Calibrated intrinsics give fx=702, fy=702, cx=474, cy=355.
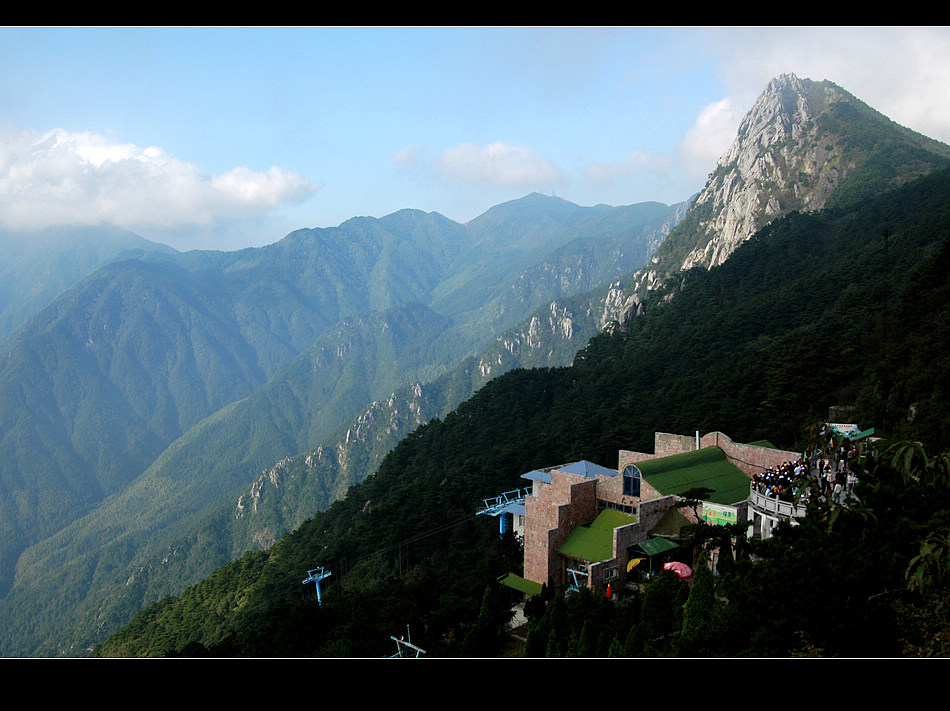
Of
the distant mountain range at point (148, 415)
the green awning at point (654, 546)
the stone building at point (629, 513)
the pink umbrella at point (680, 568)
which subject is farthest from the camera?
the distant mountain range at point (148, 415)

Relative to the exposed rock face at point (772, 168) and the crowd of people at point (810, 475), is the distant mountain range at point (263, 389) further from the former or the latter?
the crowd of people at point (810, 475)

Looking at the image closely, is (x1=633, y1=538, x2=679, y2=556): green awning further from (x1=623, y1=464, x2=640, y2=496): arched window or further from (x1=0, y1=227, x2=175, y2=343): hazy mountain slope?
(x1=0, y1=227, x2=175, y2=343): hazy mountain slope

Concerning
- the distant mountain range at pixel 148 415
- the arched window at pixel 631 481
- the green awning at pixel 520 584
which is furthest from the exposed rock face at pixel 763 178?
the green awning at pixel 520 584

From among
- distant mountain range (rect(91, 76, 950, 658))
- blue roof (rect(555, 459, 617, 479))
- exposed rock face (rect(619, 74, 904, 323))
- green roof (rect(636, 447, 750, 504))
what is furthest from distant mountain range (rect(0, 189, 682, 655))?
green roof (rect(636, 447, 750, 504))

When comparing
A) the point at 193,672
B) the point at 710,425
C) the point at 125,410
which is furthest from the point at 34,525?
Result: the point at 193,672

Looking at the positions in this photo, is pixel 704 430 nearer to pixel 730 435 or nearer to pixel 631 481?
pixel 730 435

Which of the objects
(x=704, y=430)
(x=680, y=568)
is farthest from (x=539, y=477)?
(x=704, y=430)

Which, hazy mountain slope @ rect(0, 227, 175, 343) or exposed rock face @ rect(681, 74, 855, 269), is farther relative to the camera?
hazy mountain slope @ rect(0, 227, 175, 343)
